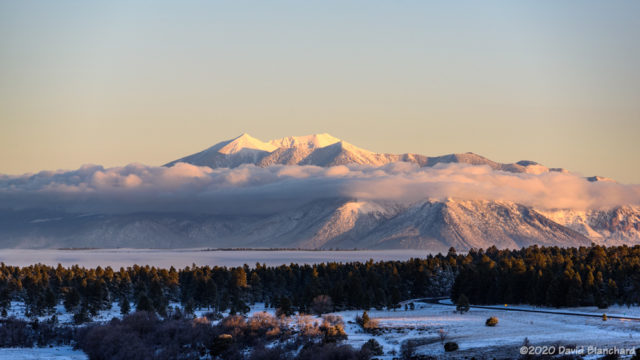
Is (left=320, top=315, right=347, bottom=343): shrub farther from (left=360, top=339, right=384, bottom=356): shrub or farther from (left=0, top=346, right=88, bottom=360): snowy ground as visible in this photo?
(left=0, top=346, right=88, bottom=360): snowy ground

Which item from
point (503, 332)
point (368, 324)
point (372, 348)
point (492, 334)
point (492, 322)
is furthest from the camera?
point (368, 324)

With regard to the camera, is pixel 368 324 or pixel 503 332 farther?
pixel 368 324

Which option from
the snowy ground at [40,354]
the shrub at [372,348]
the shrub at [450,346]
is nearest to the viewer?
the shrub at [450,346]

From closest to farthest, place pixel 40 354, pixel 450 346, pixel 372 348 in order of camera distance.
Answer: pixel 450 346
pixel 372 348
pixel 40 354

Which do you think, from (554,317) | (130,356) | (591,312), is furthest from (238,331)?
(591,312)

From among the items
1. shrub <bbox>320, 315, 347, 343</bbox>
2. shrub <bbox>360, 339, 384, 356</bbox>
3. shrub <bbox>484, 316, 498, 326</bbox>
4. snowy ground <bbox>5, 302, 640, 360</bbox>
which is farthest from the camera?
shrub <bbox>484, 316, 498, 326</bbox>

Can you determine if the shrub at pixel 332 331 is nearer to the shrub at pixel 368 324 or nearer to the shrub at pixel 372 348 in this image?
the shrub at pixel 368 324

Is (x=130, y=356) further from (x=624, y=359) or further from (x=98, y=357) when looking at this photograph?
(x=624, y=359)

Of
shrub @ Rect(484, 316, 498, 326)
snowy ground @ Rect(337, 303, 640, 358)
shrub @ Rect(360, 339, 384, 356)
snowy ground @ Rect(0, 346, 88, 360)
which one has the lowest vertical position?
snowy ground @ Rect(0, 346, 88, 360)

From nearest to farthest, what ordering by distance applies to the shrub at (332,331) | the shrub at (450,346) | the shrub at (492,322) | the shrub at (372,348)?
the shrub at (450,346)
the shrub at (372,348)
the shrub at (332,331)
the shrub at (492,322)

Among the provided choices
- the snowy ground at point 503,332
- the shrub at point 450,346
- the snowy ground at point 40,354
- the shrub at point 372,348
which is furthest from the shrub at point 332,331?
the snowy ground at point 40,354

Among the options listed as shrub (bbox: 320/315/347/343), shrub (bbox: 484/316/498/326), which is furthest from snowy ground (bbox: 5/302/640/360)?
shrub (bbox: 320/315/347/343)

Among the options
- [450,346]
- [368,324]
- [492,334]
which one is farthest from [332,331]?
[492,334]

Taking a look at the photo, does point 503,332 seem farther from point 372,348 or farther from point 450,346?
point 372,348
